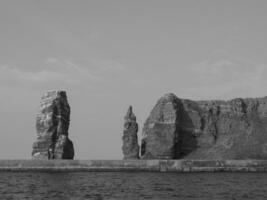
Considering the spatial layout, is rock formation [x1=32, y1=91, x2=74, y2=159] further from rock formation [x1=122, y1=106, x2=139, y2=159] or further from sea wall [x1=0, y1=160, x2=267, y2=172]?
rock formation [x1=122, y1=106, x2=139, y2=159]

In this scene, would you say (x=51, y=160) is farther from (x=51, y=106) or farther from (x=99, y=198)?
(x=99, y=198)

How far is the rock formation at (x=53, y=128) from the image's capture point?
97.6 metres

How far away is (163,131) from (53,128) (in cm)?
2743

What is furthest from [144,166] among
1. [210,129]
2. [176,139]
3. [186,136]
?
[210,129]

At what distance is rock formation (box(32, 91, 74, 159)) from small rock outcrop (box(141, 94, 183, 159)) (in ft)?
66.4

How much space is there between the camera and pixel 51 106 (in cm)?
9988

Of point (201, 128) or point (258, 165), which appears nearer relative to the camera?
point (258, 165)

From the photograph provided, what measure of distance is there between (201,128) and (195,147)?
5.99 meters

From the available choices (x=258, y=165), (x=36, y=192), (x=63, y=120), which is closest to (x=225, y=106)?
(x=258, y=165)

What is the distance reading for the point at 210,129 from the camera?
121188mm

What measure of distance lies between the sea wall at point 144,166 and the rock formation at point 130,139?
11083 mm

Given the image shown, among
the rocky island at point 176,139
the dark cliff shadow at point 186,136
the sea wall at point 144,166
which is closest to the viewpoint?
the sea wall at point 144,166

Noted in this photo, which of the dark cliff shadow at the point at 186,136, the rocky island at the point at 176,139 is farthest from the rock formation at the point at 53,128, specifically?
the dark cliff shadow at the point at 186,136

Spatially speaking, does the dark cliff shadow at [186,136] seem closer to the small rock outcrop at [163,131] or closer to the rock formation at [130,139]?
the small rock outcrop at [163,131]
